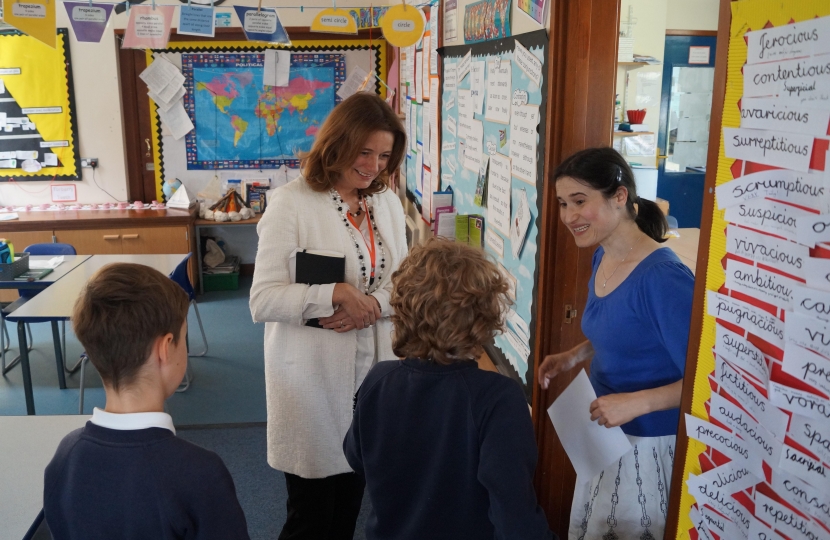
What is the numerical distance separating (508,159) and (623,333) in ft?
2.68

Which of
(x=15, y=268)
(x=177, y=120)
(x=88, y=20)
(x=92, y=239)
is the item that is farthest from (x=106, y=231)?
(x=88, y=20)

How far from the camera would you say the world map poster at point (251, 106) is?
226 inches

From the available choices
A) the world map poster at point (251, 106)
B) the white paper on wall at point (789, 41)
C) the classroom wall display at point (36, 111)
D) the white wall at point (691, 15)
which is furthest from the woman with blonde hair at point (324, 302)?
the white wall at point (691, 15)

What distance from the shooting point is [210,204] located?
5.77 meters

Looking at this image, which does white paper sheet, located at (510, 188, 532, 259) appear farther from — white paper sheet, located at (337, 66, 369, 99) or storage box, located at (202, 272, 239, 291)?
storage box, located at (202, 272, 239, 291)

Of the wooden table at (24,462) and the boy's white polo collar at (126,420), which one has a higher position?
the boy's white polo collar at (126,420)

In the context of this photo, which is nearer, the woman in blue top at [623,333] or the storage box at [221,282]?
the woman in blue top at [623,333]

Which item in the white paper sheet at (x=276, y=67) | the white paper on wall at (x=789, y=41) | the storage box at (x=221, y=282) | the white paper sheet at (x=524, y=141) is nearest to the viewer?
the white paper on wall at (x=789, y=41)

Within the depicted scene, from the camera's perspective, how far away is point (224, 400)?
3.81 metres

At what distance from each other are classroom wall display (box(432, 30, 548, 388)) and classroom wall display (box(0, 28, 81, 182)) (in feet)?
13.0

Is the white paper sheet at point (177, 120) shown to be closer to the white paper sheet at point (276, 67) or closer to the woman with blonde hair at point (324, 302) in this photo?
the white paper sheet at point (276, 67)

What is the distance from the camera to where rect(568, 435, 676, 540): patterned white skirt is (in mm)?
1619

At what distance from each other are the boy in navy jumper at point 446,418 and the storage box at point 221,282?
478cm

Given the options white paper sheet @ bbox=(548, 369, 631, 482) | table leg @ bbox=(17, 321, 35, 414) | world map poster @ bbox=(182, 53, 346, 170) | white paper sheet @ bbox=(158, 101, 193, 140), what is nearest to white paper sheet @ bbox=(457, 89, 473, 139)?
white paper sheet @ bbox=(548, 369, 631, 482)
